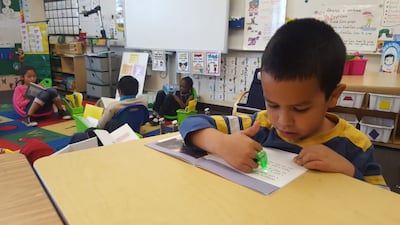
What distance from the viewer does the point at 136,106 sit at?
258 cm

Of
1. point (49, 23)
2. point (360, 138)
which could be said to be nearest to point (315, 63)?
point (360, 138)

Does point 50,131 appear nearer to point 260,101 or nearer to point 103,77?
point 103,77

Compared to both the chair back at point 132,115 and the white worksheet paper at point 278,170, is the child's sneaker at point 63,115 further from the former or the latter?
the white worksheet paper at point 278,170

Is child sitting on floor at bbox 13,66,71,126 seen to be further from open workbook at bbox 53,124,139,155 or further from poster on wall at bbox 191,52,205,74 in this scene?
open workbook at bbox 53,124,139,155

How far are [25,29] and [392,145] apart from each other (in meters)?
6.14

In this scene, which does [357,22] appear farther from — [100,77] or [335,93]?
[100,77]

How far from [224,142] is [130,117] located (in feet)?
6.80

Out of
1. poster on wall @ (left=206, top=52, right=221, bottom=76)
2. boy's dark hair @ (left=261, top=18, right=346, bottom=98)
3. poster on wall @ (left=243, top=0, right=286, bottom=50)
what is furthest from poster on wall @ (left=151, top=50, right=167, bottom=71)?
boy's dark hair @ (left=261, top=18, right=346, bottom=98)

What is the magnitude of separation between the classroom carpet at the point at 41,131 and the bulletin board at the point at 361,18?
192 cm

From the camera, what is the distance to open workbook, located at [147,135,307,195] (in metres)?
0.51

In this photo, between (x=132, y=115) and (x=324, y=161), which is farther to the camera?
(x=132, y=115)

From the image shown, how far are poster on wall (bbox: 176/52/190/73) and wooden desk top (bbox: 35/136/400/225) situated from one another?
3.46m

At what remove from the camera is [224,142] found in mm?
615

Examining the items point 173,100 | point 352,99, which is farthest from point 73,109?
point 352,99
